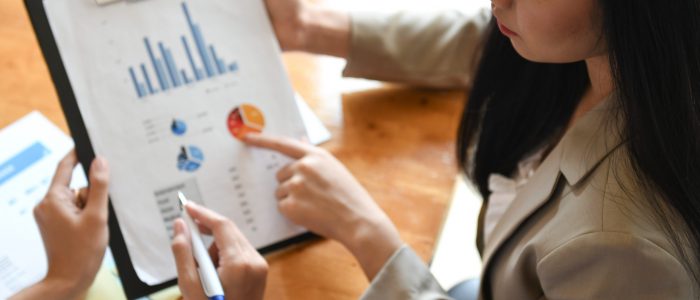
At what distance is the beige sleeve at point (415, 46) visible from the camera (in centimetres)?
96

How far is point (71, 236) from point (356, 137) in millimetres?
373

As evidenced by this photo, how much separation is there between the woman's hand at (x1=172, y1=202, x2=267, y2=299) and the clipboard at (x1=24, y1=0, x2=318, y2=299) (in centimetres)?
9

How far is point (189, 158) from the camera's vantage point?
30.2 inches

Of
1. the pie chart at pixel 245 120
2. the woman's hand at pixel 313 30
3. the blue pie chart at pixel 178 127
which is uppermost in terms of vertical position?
the woman's hand at pixel 313 30

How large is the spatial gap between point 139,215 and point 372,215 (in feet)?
0.84

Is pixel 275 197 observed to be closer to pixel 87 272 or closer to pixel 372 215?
pixel 372 215

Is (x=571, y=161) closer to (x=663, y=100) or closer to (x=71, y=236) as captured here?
(x=663, y=100)

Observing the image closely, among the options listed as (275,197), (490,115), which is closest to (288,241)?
(275,197)

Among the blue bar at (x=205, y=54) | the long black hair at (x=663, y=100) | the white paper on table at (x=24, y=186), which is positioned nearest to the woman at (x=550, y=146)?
the long black hair at (x=663, y=100)

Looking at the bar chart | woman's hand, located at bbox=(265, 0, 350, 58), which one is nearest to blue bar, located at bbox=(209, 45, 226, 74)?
the bar chart

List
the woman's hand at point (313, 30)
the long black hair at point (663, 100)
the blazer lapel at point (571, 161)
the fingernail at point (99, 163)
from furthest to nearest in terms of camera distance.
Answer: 1. the woman's hand at point (313, 30)
2. the fingernail at point (99, 163)
3. the blazer lapel at point (571, 161)
4. the long black hair at point (663, 100)

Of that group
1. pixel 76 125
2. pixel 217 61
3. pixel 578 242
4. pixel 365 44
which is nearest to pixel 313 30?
pixel 365 44

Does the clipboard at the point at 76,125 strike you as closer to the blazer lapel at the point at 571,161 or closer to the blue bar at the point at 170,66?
the blue bar at the point at 170,66

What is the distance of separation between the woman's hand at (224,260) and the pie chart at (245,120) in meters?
0.11
